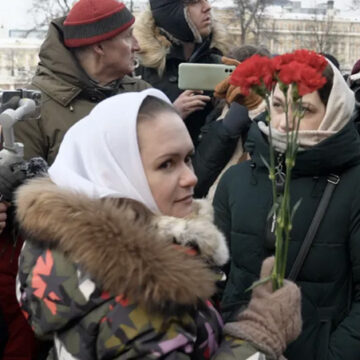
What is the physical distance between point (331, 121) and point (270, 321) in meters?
0.90

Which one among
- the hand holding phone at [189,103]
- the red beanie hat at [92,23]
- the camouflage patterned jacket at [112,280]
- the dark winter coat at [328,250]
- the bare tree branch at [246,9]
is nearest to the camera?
the camouflage patterned jacket at [112,280]

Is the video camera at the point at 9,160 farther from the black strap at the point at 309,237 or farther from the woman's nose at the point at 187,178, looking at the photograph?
the black strap at the point at 309,237

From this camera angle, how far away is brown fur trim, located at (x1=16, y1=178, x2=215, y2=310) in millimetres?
1596

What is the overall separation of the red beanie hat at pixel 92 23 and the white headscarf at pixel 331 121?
1.28 metres

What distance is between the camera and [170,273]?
1.63 meters

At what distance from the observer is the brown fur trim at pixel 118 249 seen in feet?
5.24

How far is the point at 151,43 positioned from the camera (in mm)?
4176

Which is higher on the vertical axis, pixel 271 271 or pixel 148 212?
pixel 148 212

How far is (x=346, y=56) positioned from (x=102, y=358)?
7165 cm

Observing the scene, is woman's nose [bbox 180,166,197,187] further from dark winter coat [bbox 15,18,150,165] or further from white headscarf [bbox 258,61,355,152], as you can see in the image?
dark winter coat [bbox 15,18,150,165]

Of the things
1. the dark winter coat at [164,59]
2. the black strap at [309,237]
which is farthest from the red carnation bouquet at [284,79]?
the dark winter coat at [164,59]

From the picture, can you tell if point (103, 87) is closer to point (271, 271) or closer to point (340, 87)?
point (340, 87)

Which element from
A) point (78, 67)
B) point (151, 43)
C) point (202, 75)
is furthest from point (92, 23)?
point (151, 43)

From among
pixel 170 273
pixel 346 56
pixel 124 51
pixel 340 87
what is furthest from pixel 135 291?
pixel 346 56
